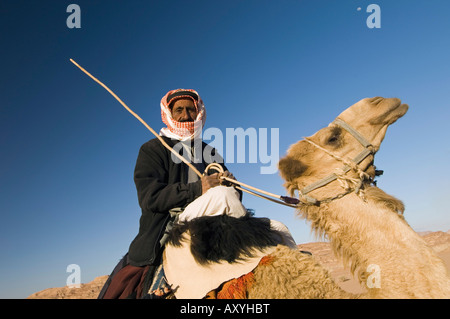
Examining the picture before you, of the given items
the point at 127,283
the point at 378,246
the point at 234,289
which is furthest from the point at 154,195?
the point at 378,246

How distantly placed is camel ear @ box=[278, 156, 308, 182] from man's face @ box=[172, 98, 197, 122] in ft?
4.48

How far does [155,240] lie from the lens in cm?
250

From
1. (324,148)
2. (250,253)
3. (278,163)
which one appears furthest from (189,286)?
(324,148)

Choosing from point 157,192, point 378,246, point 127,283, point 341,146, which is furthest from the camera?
point 157,192

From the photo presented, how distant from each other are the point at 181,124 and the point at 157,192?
102cm

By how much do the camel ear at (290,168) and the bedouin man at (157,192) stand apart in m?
0.47

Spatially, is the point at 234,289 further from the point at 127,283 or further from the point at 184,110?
the point at 184,110

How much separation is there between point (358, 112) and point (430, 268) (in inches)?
49.2

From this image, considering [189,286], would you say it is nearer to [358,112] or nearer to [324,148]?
[324,148]

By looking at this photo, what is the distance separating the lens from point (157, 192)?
260 cm

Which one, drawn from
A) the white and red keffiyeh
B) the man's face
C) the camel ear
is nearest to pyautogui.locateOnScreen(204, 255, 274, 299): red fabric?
the camel ear

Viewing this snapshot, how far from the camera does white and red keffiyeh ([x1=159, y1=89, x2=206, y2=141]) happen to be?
3322 mm

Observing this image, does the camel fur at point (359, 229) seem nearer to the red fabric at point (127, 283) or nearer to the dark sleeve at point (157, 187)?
the dark sleeve at point (157, 187)

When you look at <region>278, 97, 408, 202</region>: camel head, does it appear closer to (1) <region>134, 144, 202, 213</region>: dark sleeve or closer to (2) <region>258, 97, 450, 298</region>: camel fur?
(2) <region>258, 97, 450, 298</region>: camel fur
